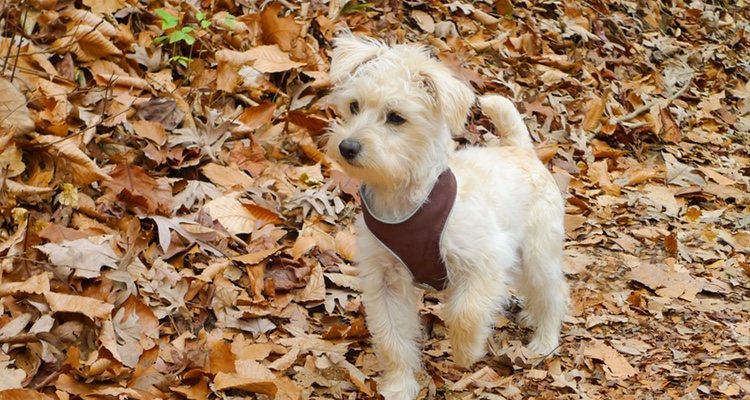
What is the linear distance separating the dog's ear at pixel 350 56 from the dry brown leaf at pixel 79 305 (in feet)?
5.63

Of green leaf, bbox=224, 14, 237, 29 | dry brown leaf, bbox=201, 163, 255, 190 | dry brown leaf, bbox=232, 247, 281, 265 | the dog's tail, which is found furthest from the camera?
green leaf, bbox=224, 14, 237, 29

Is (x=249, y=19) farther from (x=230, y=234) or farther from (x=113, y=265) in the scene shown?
(x=113, y=265)

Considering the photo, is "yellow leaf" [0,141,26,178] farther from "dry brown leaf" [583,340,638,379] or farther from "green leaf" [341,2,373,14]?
"green leaf" [341,2,373,14]

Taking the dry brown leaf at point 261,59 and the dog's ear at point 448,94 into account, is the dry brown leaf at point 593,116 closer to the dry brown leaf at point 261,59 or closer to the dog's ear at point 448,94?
the dry brown leaf at point 261,59

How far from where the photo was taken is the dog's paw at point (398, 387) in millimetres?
4766

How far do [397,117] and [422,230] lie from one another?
60 centimetres

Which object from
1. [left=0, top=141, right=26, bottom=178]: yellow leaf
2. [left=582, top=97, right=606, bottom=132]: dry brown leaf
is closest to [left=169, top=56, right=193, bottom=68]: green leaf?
[left=0, top=141, right=26, bottom=178]: yellow leaf

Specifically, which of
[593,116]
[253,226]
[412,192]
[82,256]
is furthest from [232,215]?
[593,116]

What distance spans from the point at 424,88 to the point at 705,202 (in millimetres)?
4293

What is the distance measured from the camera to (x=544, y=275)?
5.34m

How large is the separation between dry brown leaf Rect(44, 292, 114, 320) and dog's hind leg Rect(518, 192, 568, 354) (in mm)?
2440

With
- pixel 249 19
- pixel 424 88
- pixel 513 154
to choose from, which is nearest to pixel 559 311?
pixel 513 154

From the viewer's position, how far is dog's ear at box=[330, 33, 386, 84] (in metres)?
4.76

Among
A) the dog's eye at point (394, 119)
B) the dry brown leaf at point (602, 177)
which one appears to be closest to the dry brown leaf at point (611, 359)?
the dog's eye at point (394, 119)
